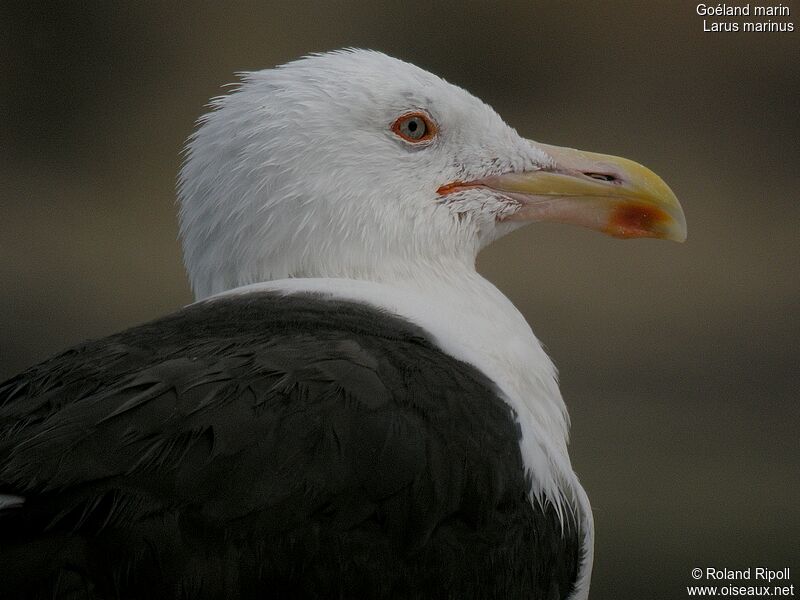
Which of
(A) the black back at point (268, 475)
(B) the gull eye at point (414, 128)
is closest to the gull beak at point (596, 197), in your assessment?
(B) the gull eye at point (414, 128)

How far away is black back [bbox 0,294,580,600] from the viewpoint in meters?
1.70

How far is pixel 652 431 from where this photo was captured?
5.38 metres

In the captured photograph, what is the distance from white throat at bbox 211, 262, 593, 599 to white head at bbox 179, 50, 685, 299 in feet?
0.21

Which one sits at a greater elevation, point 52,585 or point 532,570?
point 52,585

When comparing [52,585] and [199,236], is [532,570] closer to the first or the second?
[52,585]

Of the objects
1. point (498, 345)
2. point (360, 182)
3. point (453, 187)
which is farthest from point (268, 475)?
point (453, 187)

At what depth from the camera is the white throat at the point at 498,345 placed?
2.15m

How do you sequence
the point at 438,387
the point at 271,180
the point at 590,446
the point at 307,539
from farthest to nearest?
the point at 590,446 → the point at 271,180 → the point at 438,387 → the point at 307,539

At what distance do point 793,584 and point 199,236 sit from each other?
3176 millimetres

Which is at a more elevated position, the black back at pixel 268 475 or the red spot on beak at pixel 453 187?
the red spot on beak at pixel 453 187

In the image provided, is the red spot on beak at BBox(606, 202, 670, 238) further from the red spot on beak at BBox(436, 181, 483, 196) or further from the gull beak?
the red spot on beak at BBox(436, 181, 483, 196)

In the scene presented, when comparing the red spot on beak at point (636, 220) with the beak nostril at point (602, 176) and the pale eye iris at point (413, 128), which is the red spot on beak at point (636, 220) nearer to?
the beak nostril at point (602, 176)

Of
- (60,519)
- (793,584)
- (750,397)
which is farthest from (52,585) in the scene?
(750,397)

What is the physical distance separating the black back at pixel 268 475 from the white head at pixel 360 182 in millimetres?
332
